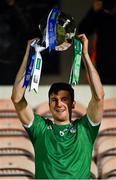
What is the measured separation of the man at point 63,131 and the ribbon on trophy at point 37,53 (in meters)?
0.06

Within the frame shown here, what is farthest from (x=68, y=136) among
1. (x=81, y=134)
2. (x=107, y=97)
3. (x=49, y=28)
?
(x=107, y=97)

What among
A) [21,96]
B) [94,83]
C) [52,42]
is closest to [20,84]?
[21,96]

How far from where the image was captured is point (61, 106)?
5203 millimetres

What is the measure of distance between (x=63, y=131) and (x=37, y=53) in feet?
1.65

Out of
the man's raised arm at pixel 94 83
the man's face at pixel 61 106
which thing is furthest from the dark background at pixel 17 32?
the man's raised arm at pixel 94 83

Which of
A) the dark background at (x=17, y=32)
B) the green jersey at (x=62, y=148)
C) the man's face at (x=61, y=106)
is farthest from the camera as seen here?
the dark background at (x=17, y=32)

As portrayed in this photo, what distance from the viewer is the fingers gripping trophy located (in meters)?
5.10

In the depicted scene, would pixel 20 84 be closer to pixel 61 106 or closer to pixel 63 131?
pixel 61 106

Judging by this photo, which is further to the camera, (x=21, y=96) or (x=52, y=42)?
(x=21, y=96)

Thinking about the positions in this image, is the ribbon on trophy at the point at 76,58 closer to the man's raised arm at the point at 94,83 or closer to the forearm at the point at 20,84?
the man's raised arm at the point at 94,83

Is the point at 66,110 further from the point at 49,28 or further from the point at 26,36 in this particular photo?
the point at 26,36

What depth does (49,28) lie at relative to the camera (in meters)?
5.11

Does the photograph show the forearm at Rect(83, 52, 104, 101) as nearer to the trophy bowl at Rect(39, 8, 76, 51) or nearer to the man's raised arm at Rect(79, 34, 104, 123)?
the man's raised arm at Rect(79, 34, 104, 123)

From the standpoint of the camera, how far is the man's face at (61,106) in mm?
5199
